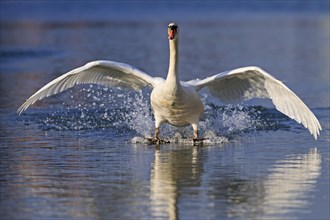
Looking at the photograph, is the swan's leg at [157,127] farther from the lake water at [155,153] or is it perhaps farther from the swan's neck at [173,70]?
the swan's neck at [173,70]

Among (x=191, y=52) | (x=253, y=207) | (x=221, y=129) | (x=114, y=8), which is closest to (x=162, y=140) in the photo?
(x=221, y=129)

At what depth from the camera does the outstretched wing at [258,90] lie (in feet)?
48.3

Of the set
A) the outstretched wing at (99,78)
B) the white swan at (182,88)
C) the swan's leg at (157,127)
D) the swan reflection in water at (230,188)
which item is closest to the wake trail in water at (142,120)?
the swan's leg at (157,127)

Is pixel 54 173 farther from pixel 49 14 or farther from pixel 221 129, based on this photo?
pixel 49 14

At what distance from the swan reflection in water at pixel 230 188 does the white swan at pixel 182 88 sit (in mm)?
1121

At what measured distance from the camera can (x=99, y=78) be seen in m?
16.2

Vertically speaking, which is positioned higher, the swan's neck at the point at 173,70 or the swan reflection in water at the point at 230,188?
the swan's neck at the point at 173,70

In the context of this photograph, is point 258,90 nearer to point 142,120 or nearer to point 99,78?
point 142,120

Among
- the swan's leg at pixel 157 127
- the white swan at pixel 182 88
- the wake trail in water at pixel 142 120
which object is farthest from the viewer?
the wake trail in water at pixel 142 120

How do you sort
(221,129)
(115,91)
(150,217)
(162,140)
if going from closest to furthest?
(150,217), (162,140), (221,129), (115,91)

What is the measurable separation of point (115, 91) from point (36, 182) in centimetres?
976

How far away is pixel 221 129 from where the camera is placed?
16.3 m

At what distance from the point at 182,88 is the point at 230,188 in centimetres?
345

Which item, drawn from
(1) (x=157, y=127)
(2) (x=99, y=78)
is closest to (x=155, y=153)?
(1) (x=157, y=127)
